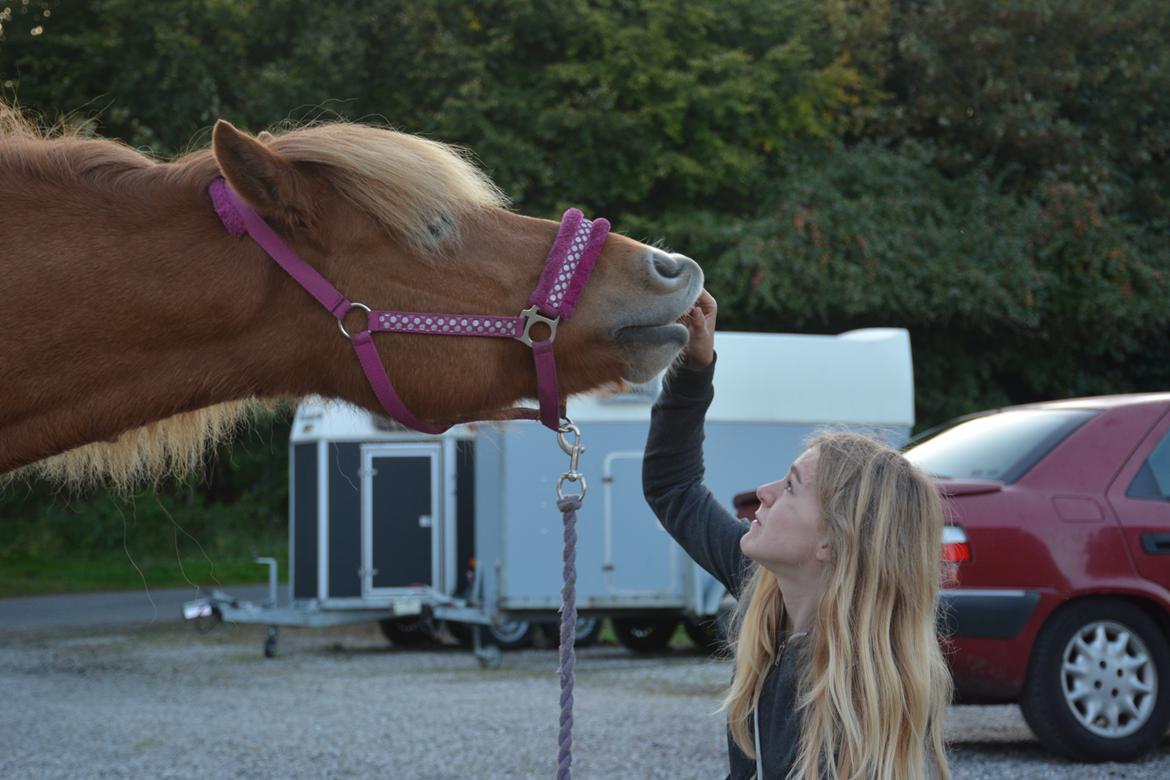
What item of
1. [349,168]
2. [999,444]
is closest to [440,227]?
[349,168]

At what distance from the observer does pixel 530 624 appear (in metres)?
13.3

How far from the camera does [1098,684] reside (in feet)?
20.3

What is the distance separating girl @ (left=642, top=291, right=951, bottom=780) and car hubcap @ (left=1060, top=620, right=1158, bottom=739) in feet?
12.6

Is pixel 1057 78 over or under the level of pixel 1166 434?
over

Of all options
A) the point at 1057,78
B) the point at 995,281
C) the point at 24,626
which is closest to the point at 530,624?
the point at 24,626

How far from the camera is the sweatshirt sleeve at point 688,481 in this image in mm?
3008

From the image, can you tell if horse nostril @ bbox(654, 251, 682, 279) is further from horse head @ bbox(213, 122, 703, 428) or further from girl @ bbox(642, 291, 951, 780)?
girl @ bbox(642, 291, 951, 780)

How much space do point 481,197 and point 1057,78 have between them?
63.9 ft

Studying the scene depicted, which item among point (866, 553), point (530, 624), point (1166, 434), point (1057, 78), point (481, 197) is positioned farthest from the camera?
point (1057, 78)

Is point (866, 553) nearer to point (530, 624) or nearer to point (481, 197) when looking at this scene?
point (481, 197)

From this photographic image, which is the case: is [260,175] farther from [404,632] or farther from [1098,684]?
[404,632]

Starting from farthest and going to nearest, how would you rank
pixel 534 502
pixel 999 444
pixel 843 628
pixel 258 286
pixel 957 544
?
pixel 534 502
pixel 999 444
pixel 957 544
pixel 258 286
pixel 843 628

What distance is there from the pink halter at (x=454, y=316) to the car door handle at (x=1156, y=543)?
14.4ft

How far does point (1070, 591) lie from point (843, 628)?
4.07 meters
